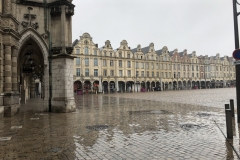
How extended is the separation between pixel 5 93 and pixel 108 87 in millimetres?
48350

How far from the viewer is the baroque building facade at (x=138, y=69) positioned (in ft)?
184

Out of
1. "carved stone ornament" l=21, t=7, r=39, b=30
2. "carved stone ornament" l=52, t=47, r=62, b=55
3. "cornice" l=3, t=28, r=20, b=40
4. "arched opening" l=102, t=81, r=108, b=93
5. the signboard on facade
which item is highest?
"carved stone ornament" l=21, t=7, r=39, b=30

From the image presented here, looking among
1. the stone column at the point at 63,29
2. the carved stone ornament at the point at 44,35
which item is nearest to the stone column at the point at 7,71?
the carved stone ornament at the point at 44,35

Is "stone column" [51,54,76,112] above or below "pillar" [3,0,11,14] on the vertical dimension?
below

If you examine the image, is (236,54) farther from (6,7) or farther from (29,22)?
(29,22)

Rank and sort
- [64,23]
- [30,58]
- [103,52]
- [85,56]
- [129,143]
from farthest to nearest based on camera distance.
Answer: [103,52] → [85,56] → [30,58] → [64,23] → [129,143]

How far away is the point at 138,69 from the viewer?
67250 millimetres

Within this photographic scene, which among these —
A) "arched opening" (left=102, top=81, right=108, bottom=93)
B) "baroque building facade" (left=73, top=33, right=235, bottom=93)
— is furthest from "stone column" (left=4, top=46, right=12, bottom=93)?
"arched opening" (left=102, top=81, right=108, bottom=93)

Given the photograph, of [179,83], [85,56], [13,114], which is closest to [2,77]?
[13,114]

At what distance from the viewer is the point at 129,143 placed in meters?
5.66

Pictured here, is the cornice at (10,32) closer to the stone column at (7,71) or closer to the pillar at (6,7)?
the stone column at (7,71)

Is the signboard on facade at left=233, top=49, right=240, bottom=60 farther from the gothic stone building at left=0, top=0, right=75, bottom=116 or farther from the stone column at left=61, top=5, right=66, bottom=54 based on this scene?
the stone column at left=61, top=5, right=66, bottom=54

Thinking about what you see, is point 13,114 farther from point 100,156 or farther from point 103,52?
point 103,52

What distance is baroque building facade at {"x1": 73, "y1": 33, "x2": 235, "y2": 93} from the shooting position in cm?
5597
